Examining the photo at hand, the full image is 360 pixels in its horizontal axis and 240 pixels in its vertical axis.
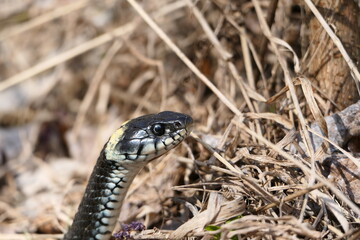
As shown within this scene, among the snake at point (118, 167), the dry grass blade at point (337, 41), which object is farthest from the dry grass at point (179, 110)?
the snake at point (118, 167)

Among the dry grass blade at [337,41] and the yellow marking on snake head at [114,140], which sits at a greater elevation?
the dry grass blade at [337,41]

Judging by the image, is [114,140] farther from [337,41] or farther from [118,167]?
[337,41]

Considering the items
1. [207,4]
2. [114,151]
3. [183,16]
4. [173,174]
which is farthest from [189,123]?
[183,16]

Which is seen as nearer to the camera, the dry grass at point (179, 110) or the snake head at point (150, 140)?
the dry grass at point (179, 110)

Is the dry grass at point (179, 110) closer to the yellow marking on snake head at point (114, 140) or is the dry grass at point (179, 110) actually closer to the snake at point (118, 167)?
the snake at point (118, 167)

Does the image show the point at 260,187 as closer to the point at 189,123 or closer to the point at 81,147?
the point at 189,123

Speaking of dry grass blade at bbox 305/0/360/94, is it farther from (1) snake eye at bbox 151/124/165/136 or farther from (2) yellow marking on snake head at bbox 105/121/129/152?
(2) yellow marking on snake head at bbox 105/121/129/152
